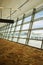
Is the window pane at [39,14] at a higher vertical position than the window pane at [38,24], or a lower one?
higher

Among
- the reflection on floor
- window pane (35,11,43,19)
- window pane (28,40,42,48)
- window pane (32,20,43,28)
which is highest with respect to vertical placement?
window pane (35,11,43,19)

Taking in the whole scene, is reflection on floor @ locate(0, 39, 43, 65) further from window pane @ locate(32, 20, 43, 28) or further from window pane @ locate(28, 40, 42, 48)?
window pane @ locate(32, 20, 43, 28)

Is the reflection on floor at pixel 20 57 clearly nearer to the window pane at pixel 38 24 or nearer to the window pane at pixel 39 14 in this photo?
the window pane at pixel 38 24

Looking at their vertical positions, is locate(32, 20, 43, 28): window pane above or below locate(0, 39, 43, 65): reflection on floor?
above

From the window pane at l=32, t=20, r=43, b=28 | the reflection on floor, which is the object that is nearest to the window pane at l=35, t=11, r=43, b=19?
the window pane at l=32, t=20, r=43, b=28

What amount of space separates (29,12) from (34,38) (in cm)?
302

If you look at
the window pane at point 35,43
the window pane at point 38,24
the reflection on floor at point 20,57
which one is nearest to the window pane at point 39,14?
the window pane at point 38,24

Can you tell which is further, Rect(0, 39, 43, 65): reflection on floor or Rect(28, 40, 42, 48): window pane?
Rect(28, 40, 42, 48): window pane

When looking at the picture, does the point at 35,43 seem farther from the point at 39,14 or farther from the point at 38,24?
the point at 39,14

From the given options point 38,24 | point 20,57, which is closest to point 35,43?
A: point 38,24

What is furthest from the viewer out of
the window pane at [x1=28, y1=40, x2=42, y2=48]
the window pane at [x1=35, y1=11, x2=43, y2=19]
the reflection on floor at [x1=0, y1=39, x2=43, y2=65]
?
the window pane at [x1=35, y1=11, x2=43, y2=19]

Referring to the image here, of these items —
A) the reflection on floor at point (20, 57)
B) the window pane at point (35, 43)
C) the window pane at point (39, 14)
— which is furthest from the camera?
the window pane at point (39, 14)

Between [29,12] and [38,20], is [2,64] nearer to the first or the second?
[38,20]

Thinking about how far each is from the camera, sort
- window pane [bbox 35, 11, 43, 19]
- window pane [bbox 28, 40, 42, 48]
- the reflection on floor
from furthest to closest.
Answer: window pane [bbox 35, 11, 43, 19], window pane [bbox 28, 40, 42, 48], the reflection on floor
